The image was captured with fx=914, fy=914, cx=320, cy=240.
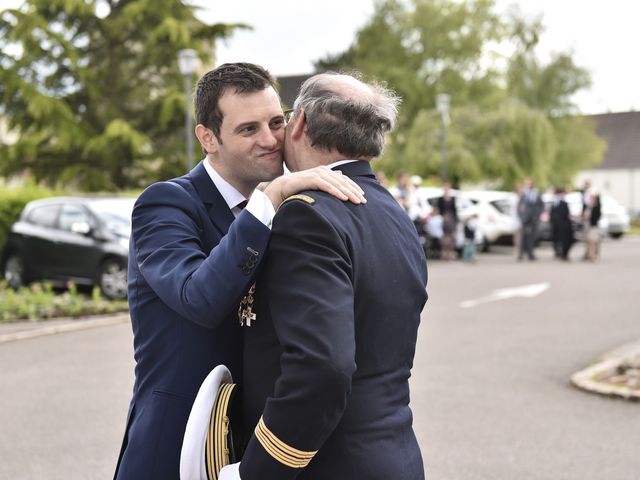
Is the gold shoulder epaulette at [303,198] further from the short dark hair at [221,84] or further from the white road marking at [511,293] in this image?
the white road marking at [511,293]

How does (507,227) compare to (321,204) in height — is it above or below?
below

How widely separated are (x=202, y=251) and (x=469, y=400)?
5141 mm

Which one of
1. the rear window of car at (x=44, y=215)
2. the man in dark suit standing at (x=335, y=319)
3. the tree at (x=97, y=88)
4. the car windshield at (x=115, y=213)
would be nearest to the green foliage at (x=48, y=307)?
the car windshield at (x=115, y=213)

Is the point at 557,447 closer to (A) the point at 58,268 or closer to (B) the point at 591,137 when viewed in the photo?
(A) the point at 58,268

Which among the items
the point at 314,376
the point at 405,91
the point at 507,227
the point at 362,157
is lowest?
the point at 507,227

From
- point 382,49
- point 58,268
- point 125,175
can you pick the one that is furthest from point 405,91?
point 58,268

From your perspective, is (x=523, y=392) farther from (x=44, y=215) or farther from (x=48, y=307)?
(x=44, y=215)

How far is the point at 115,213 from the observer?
14766mm

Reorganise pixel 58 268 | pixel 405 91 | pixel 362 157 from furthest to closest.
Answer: pixel 405 91, pixel 58 268, pixel 362 157

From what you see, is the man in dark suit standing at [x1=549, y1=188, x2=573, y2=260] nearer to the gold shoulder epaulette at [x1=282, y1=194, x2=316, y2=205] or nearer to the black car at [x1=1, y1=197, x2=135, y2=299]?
the black car at [x1=1, y1=197, x2=135, y2=299]

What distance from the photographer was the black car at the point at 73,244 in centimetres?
1414

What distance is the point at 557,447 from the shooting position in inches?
231

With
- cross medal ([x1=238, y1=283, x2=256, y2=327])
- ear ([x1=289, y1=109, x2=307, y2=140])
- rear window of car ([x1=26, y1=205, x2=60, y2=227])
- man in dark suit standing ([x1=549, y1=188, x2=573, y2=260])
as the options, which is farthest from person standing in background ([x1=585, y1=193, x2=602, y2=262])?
cross medal ([x1=238, y1=283, x2=256, y2=327])

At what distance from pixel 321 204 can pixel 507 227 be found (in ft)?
82.5
